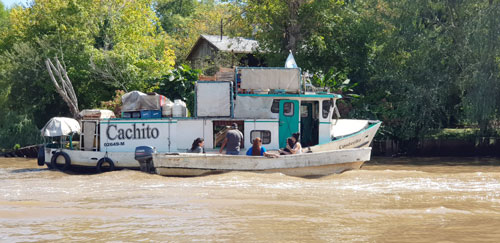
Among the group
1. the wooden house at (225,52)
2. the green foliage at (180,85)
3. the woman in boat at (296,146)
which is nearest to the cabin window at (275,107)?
the woman in boat at (296,146)

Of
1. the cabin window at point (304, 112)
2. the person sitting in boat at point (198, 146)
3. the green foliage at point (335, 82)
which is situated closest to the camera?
the person sitting in boat at point (198, 146)

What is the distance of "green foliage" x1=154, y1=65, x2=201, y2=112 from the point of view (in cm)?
2905

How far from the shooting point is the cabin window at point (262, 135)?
62.5 ft

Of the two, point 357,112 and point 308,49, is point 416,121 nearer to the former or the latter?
point 357,112

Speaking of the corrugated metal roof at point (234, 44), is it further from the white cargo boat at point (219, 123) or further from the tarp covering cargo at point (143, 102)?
the tarp covering cargo at point (143, 102)

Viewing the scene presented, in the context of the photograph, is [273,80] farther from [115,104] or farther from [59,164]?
[115,104]

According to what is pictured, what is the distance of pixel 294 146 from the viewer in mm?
18500

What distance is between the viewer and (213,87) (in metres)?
18.8

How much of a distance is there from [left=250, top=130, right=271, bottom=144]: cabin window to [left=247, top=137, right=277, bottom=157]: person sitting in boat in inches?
28.5

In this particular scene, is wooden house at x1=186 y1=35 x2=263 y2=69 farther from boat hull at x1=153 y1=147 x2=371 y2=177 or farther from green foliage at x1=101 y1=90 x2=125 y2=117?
boat hull at x1=153 y1=147 x2=371 y2=177

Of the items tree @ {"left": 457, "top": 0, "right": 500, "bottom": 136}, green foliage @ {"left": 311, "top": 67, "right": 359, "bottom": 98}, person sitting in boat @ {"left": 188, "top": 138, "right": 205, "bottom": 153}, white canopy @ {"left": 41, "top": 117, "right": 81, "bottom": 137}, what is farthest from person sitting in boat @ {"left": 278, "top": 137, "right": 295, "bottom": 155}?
green foliage @ {"left": 311, "top": 67, "right": 359, "bottom": 98}

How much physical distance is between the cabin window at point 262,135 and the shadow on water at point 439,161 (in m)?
8.09

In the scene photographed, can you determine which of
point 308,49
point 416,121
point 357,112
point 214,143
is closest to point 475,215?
point 214,143

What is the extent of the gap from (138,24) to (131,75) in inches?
207
